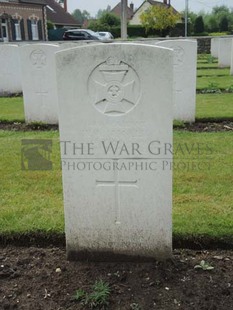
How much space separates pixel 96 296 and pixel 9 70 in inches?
386

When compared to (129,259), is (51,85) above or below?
above

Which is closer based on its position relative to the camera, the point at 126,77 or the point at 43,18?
the point at 126,77

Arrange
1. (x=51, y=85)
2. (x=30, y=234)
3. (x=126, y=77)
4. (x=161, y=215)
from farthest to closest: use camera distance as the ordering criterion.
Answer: (x=51, y=85)
(x=30, y=234)
(x=161, y=215)
(x=126, y=77)

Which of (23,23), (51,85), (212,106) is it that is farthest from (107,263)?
(23,23)

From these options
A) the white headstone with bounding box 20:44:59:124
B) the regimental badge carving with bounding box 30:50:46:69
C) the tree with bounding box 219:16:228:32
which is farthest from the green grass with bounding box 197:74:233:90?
the tree with bounding box 219:16:228:32

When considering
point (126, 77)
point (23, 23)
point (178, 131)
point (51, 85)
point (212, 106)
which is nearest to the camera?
point (126, 77)

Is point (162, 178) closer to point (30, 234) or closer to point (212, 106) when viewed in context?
point (30, 234)

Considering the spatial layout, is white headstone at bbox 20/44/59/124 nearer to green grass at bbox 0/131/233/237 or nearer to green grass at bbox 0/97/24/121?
green grass at bbox 0/97/24/121

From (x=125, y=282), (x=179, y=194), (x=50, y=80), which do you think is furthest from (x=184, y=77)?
(x=125, y=282)

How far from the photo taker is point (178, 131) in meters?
6.67

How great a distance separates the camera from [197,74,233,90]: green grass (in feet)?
38.4

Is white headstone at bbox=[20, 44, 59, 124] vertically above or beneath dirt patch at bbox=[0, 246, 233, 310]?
above

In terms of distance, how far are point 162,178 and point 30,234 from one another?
1.27 metres

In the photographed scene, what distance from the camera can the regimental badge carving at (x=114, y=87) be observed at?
258cm
